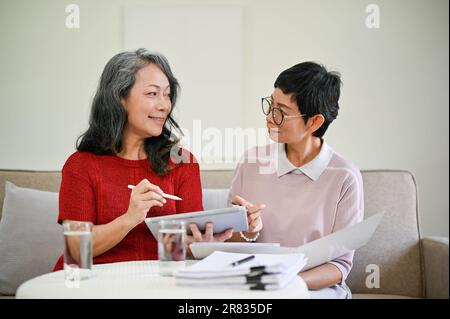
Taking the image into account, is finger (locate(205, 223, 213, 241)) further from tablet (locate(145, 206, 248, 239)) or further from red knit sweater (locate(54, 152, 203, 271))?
red knit sweater (locate(54, 152, 203, 271))

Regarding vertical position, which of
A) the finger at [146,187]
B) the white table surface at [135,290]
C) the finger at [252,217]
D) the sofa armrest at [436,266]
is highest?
the finger at [146,187]

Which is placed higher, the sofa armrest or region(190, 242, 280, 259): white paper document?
region(190, 242, 280, 259): white paper document

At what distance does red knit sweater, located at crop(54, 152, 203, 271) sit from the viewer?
1.68m

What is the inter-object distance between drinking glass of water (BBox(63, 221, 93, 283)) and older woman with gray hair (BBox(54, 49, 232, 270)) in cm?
36

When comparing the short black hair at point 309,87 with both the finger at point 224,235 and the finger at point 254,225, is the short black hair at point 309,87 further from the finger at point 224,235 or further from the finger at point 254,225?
the finger at point 224,235

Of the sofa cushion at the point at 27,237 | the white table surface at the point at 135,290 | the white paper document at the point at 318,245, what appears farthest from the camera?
the sofa cushion at the point at 27,237

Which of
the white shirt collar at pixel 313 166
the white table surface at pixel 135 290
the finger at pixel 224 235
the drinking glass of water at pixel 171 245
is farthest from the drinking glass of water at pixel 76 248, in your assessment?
the white shirt collar at pixel 313 166

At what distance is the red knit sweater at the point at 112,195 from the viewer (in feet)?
5.51

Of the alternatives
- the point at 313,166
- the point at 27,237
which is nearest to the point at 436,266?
the point at 313,166

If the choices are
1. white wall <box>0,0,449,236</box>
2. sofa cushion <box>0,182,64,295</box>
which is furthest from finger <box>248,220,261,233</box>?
white wall <box>0,0,449,236</box>

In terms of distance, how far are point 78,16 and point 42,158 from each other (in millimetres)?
661

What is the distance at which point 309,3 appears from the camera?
259cm

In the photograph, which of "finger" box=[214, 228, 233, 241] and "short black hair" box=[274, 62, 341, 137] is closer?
"finger" box=[214, 228, 233, 241]

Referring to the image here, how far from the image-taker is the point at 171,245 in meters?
1.25
